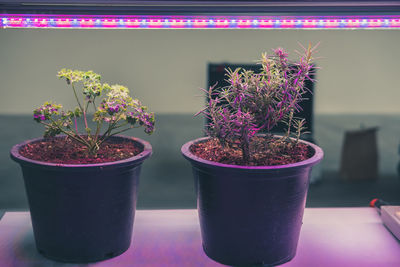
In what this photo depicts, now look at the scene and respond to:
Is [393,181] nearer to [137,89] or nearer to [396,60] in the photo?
[137,89]

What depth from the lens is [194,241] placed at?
1.13m

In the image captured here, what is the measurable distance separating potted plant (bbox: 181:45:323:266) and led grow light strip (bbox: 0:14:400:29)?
0.28 ft

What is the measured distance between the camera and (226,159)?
1.09m

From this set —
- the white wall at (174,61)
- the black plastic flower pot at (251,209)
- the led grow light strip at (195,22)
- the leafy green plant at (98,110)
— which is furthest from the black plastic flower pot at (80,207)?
the white wall at (174,61)

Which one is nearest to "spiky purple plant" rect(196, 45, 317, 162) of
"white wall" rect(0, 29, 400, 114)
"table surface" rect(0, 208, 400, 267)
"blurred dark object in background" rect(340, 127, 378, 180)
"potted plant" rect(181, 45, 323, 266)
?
"potted plant" rect(181, 45, 323, 266)

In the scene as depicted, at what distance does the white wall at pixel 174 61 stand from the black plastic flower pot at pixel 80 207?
24.1 feet

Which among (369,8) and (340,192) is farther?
(340,192)

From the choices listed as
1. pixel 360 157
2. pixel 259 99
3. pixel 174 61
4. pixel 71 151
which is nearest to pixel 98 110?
pixel 71 151

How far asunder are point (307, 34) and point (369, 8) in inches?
365

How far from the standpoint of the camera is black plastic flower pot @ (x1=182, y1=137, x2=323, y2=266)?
38.9 inches

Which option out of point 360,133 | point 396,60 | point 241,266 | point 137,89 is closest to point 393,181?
point 360,133

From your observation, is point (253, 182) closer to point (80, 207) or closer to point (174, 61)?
Answer: point (80, 207)

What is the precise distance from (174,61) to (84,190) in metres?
9.28

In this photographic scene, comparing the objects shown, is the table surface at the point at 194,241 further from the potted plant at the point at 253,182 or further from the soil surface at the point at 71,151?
the soil surface at the point at 71,151
